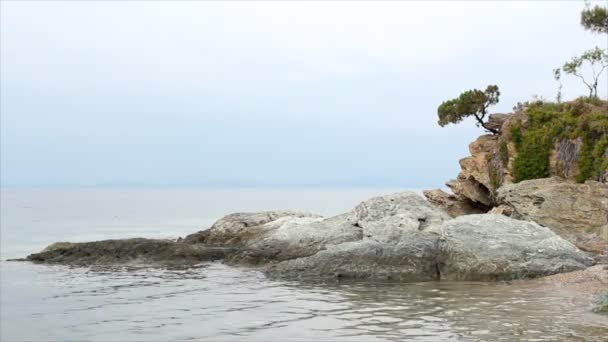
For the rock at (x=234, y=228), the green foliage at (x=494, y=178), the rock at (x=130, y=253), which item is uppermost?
the green foliage at (x=494, y=178)

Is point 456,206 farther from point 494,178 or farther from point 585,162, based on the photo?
point 585,162

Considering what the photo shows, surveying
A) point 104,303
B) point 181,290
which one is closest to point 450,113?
point 181,290

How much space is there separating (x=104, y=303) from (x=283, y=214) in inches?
583

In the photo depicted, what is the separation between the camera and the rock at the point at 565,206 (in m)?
26.3

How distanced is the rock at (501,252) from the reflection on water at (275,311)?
1051 mm

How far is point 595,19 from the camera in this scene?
1555 inches

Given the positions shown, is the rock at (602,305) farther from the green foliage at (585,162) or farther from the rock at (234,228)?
the green foliage at (585,162)

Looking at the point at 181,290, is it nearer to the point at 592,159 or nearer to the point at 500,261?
the point at 500,261

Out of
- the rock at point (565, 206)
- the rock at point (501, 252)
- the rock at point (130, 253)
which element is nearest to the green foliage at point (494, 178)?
the rock at point (565, 206)

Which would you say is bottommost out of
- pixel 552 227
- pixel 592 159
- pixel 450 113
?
pixel 552 227

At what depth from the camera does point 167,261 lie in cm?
2572

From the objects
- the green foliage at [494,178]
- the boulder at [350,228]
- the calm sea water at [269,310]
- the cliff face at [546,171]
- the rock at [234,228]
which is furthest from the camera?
the green foliage at [494,178]

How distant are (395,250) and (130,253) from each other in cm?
1165

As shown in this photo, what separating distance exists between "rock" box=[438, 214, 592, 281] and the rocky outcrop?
29 mm
